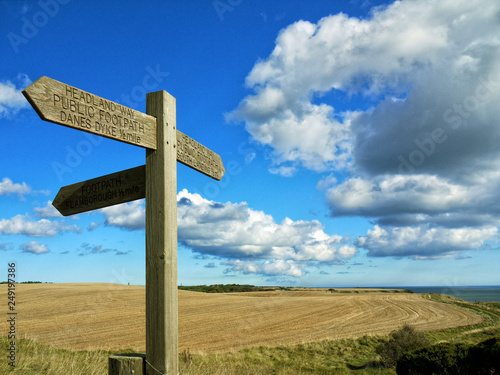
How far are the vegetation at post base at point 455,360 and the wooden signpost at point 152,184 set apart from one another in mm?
6591

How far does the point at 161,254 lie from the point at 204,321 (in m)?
26.8

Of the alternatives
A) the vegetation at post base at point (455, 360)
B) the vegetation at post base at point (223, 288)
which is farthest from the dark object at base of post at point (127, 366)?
the vegetation at post base at point (223, 288)

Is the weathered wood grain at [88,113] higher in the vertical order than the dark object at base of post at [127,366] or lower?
higher

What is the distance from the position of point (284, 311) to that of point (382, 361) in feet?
61.7

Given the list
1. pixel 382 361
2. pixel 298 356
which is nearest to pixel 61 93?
pixel 298 356

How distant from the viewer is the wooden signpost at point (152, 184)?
325cm

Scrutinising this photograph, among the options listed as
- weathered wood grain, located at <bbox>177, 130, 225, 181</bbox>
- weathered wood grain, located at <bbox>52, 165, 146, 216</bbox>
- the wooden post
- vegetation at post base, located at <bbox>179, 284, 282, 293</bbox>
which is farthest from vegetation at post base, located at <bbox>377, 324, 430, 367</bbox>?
vegetation at post base, located at <bbox>179, 284, 282, 293</bbox>

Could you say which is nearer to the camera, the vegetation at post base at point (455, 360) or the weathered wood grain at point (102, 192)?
the weathered wood grain at point (102, 192)

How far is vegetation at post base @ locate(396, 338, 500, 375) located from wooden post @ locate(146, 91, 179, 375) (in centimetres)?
653

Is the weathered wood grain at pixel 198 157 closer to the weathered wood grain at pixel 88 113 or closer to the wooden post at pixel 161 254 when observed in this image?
the wooden post at pixel 161 254

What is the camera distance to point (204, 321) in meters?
28.4

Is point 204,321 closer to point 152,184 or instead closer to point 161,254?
point 161,254

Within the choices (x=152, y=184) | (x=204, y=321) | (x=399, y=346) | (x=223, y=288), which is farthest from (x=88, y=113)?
(x=223, y=288)

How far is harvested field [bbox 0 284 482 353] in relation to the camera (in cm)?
2019
